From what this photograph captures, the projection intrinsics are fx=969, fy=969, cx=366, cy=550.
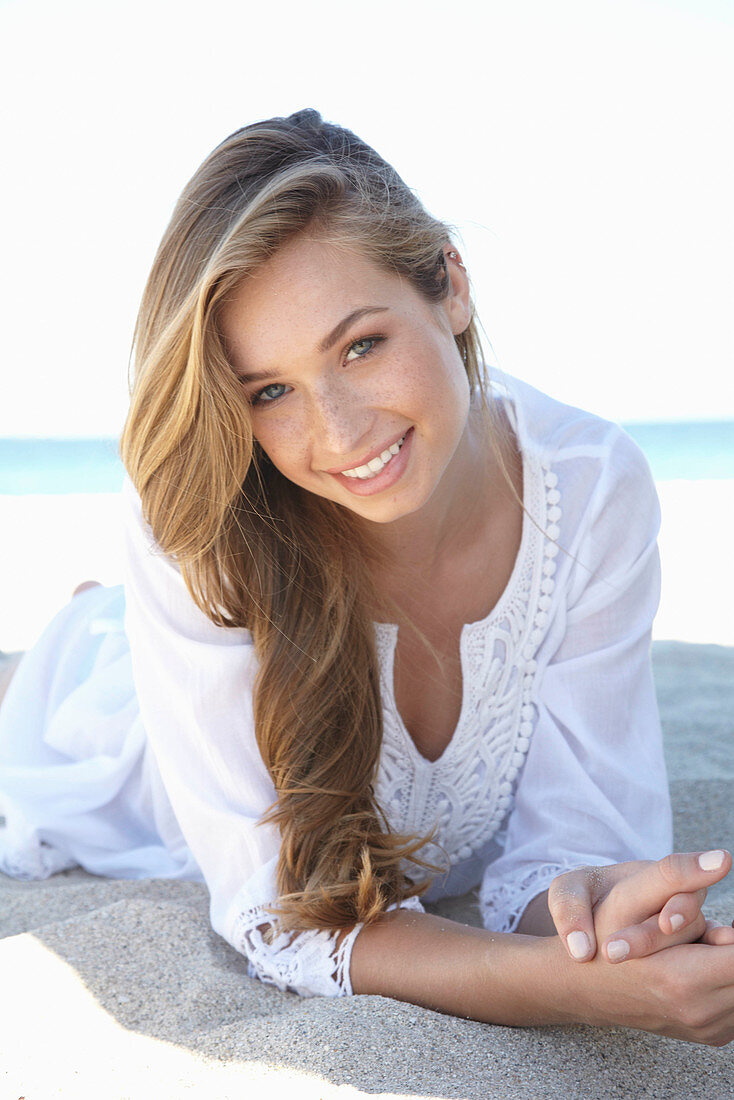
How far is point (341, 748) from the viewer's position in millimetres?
1837

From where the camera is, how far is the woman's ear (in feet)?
6.12

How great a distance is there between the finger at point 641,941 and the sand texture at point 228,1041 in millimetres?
201

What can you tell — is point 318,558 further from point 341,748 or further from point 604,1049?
point 604,1049

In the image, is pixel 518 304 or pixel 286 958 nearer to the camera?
pixel 286 958

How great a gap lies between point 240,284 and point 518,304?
63.5 feet

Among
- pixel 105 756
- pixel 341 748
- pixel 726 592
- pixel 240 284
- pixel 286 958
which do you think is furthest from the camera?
pixel 726 592

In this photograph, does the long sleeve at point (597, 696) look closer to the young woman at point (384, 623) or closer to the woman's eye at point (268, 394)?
the young woman at point (384, 623)

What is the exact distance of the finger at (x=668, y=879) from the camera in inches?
49.4

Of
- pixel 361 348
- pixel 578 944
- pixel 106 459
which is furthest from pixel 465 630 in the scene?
pixel 106 459

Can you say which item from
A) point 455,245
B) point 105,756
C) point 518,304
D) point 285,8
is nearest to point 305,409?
point 455,245

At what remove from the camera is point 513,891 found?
185 cm

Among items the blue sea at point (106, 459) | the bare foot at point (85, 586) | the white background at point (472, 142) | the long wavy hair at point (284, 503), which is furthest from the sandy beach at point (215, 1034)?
the white background at point (472, 142)

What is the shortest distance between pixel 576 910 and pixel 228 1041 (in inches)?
21.8

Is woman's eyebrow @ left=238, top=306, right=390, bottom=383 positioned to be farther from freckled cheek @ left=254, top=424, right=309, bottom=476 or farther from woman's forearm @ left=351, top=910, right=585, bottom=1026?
woman's forearm @ left=351, top=910, right=585, bottom=1026
